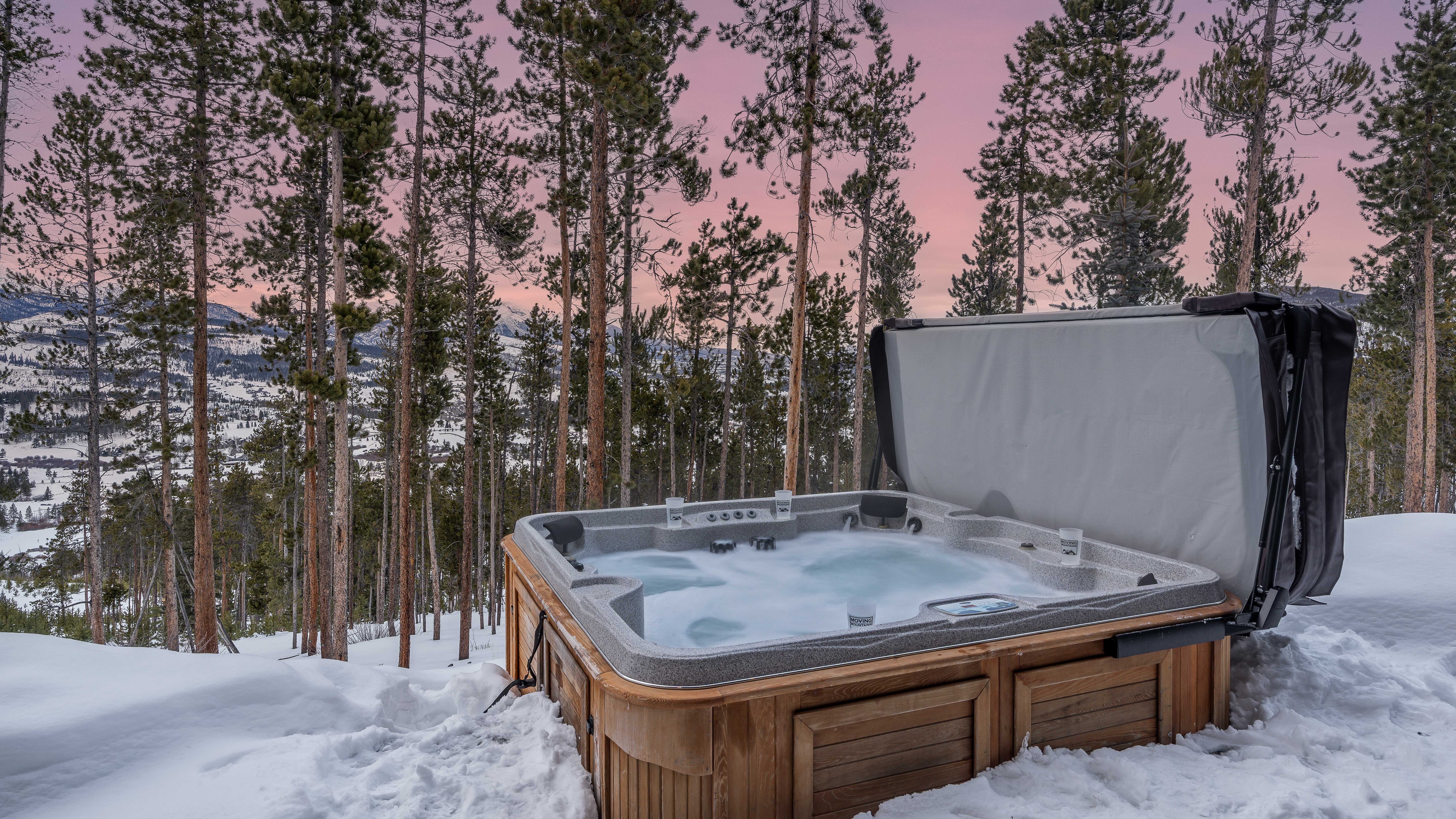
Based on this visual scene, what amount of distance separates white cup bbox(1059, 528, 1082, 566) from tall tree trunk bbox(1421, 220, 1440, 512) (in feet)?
31.7

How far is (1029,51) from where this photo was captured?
9.56m

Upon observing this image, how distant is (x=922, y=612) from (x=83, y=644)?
9.85ft

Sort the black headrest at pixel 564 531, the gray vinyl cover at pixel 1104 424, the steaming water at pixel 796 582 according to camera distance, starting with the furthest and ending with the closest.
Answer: the black headrest at pixel 564 531
the steaming water at pixel 796 582
the gray vinyl cover at pixel 1104 424

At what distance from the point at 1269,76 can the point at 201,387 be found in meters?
11.5

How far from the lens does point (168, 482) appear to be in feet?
29.5

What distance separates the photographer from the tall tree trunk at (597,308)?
697cm

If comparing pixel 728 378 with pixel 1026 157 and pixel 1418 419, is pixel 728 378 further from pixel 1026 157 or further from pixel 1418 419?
pixel 1418 419

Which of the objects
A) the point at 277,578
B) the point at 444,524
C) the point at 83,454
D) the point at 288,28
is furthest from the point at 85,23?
the point at 277,578

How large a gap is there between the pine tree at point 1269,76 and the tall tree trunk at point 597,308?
600cm

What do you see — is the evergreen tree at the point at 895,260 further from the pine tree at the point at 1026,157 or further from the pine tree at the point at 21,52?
the pine tree at the point at 21,52

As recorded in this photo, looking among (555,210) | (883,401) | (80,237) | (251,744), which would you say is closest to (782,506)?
(883,401)

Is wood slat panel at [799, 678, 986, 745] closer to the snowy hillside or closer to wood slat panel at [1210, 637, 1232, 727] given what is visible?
the snowy hillside

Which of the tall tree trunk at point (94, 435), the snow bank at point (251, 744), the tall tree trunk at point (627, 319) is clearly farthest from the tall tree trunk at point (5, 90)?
the snow bank at point (251, 744)

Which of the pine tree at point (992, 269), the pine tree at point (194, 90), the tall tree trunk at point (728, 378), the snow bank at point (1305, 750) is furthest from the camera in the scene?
the tall tree trunk at point (728, 378)
